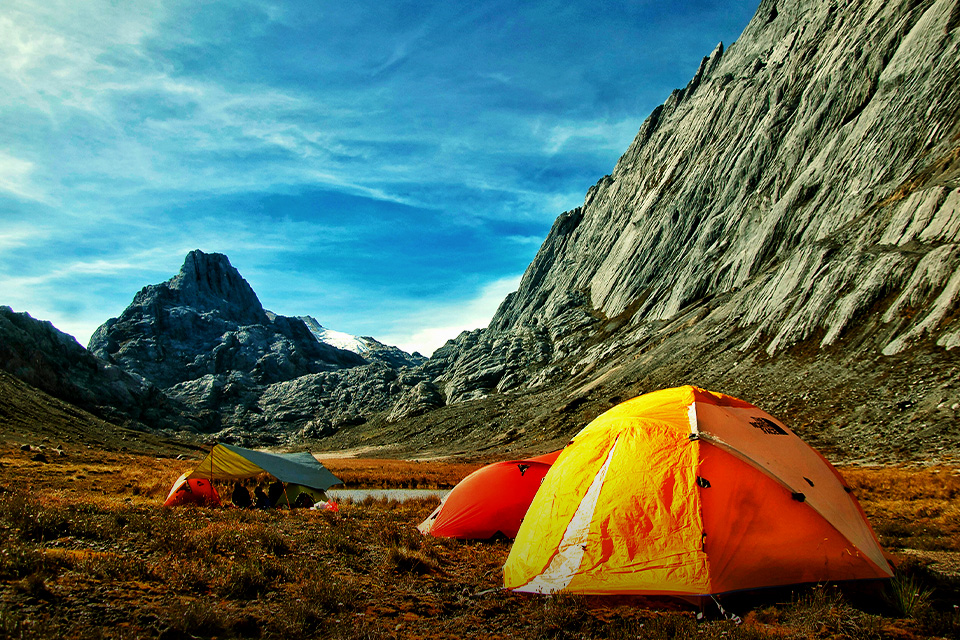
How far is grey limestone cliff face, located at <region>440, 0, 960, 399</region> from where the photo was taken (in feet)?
181

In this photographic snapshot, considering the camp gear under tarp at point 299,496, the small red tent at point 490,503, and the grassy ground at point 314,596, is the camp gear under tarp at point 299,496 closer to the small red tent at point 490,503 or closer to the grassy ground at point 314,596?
the small red tent at point 490,503

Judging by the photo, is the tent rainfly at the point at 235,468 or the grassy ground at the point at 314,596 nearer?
the grassy ground at the point at 314,596

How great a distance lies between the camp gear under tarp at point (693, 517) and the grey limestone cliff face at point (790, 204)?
4728 cm

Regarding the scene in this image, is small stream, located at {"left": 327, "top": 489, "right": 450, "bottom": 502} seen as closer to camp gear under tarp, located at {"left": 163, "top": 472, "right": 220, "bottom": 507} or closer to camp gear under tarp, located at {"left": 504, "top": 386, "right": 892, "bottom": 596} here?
camp gear under tarp, located at {"left": 163, "top": 472, "right": 220, "bottom": 507}

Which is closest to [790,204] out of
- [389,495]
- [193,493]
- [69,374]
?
[389,495]

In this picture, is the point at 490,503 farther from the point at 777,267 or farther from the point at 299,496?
the point at 777,267

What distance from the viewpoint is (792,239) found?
81688 millimetres

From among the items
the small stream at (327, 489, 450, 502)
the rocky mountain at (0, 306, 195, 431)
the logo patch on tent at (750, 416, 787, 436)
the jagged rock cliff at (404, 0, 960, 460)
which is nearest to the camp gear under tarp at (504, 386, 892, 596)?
the logo patch on tent at (750, 416, 787, 436)

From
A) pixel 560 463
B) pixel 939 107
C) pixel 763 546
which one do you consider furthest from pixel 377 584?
pixel 939 107

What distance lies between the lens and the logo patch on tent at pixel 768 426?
1008cm

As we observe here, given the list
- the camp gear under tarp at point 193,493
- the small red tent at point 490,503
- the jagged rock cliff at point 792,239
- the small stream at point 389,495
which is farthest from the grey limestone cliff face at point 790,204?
the camp gear under tarp at point 193,493

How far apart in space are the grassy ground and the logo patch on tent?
2.90 metres

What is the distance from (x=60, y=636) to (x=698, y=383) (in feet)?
232

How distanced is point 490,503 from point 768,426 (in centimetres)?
795
